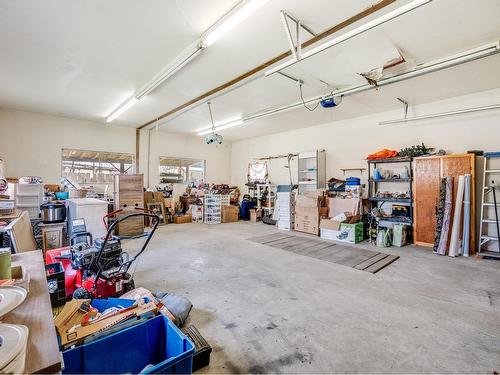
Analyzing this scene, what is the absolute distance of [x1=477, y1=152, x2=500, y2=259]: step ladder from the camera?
420cm

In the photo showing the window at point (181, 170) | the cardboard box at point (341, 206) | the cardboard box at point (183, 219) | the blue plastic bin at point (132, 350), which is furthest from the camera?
the window at point (181, 170)

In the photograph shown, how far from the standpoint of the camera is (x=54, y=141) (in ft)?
21.7

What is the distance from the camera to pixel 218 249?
4.66 meters

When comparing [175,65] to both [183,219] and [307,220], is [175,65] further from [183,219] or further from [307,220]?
[183,219]

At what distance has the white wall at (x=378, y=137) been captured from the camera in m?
4.74

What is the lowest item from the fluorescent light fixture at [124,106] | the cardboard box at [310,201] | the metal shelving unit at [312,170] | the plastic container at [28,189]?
the cardboard box at [310,201]

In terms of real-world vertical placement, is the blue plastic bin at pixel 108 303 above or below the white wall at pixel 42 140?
below

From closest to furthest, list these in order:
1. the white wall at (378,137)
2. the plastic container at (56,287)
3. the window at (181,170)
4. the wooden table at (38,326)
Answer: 1. the wooden table at (38,326)
2. the plastic container at (56,287)
3. the white wall at (378,137)
4. the window at (181,170)

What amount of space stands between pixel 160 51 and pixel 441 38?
12.2 feet

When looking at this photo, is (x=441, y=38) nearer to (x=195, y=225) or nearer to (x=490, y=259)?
(x=490, y=259)

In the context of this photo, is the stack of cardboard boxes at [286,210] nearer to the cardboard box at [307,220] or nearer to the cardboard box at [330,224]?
the cardboard box at [307,220]

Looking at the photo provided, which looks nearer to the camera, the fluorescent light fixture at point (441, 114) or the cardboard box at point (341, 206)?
the fluorescent light fixture at point (441, 114)

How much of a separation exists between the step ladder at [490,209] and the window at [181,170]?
8.17 m

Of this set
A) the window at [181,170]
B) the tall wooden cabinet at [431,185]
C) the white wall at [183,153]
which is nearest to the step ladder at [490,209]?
the tall wooden cabinet at [431,185]
